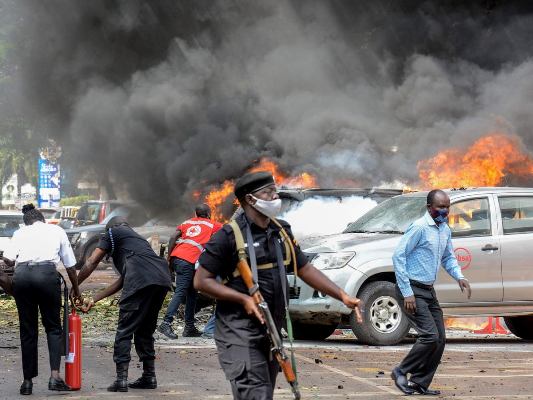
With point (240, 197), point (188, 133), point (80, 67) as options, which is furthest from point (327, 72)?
point (240, 197)

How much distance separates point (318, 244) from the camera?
40.0 feet

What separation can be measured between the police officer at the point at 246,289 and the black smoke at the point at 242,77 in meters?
22.6

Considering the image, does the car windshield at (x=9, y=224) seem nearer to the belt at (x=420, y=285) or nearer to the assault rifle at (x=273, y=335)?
the belt at (x=420, y=285)

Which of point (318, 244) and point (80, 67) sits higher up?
point (80, 67)

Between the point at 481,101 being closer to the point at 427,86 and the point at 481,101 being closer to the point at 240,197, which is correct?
the point at 427,86

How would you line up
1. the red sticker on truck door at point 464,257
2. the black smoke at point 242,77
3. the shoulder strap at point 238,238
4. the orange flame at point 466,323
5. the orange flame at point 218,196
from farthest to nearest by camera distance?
1. the black smoke at point 242,77
2. the orange flame at point 218,196
3. the orange flame at point 466,323
4. the red sticker on truck door at point 464,257
5. the shoulder strap at point 238,238

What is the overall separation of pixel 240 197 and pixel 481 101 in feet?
75.9

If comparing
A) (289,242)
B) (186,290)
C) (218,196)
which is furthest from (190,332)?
(218,196)

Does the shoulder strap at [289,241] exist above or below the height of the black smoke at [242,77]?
below

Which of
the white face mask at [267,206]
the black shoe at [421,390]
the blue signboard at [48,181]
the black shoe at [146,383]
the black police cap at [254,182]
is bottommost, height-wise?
the black shoe at [421,390]

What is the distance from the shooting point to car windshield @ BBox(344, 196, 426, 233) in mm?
12305

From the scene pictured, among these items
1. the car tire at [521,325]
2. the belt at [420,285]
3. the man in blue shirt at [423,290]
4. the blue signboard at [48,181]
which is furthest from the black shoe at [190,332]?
the blue signboard at [48,181]

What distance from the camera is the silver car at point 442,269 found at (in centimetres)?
1178

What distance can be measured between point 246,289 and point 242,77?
27.6 metres
